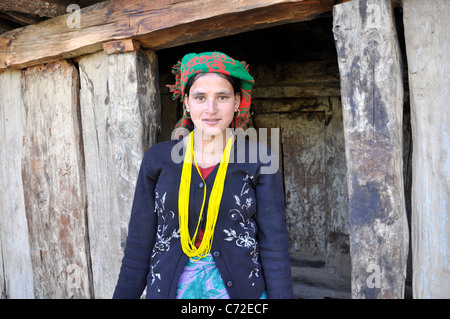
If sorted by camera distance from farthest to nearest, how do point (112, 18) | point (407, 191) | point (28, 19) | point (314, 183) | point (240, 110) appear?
point (314, 183), point (407, 191), point (28, 19), point (112, 18), point (240, 110)

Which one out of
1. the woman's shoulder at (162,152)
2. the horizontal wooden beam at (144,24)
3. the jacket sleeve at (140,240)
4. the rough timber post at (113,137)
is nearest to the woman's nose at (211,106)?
the woman's shoulder at (162,152)

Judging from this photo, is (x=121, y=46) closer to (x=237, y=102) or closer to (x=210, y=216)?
(x=237, y=102)

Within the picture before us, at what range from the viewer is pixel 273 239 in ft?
4.66

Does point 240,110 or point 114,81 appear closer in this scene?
point 240,110

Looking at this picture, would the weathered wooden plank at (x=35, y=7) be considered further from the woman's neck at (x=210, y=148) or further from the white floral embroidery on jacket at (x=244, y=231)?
the white floral embroidery on jacket at (x=244, y=231)

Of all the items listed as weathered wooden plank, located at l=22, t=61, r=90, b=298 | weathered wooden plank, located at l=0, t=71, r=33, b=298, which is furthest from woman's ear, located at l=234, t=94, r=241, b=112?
weathered wooden plank, located at l=0, t=71, r=33, b=298

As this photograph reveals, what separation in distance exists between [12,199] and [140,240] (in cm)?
164

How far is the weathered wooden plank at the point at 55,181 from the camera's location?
7.48 feet

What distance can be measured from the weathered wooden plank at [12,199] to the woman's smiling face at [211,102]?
164cm

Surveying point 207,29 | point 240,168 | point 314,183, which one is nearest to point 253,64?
point 314,183

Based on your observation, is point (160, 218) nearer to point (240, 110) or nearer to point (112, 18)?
point (240, 110)

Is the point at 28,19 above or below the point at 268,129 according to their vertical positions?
above

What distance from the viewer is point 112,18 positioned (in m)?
1.97

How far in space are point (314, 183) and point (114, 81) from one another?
7.26 ft
